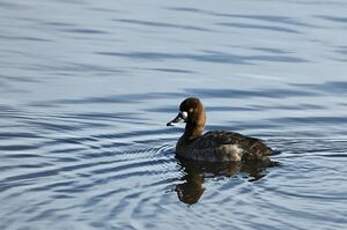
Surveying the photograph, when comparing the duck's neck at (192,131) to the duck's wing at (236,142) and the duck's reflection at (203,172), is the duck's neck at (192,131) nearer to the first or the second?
the duck's wing at (236,142)

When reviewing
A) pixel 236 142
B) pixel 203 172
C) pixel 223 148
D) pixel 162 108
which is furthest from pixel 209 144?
pixel 162 108

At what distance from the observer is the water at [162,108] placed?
12.1 metres

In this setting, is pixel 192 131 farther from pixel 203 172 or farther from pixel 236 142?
pixel 203 172

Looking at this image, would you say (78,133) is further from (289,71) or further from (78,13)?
(78,13)

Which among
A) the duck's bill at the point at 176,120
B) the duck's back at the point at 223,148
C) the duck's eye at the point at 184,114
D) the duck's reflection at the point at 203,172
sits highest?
the duck's eye at the point at 184,114

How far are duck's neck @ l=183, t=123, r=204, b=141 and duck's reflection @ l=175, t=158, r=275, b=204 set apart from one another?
2.10 feet

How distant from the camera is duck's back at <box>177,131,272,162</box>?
14664 mm

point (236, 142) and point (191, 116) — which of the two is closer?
point (236, 142)

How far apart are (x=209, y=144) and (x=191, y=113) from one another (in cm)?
82

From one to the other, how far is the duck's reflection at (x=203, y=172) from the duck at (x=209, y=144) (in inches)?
3.6

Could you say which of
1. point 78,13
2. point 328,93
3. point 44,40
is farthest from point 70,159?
point 78,13

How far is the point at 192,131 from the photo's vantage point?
1591 centimetres

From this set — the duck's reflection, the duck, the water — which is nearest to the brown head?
the duck

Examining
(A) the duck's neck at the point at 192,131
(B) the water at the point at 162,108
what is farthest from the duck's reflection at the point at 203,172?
(A) the duck's neck at the point at 192,131
